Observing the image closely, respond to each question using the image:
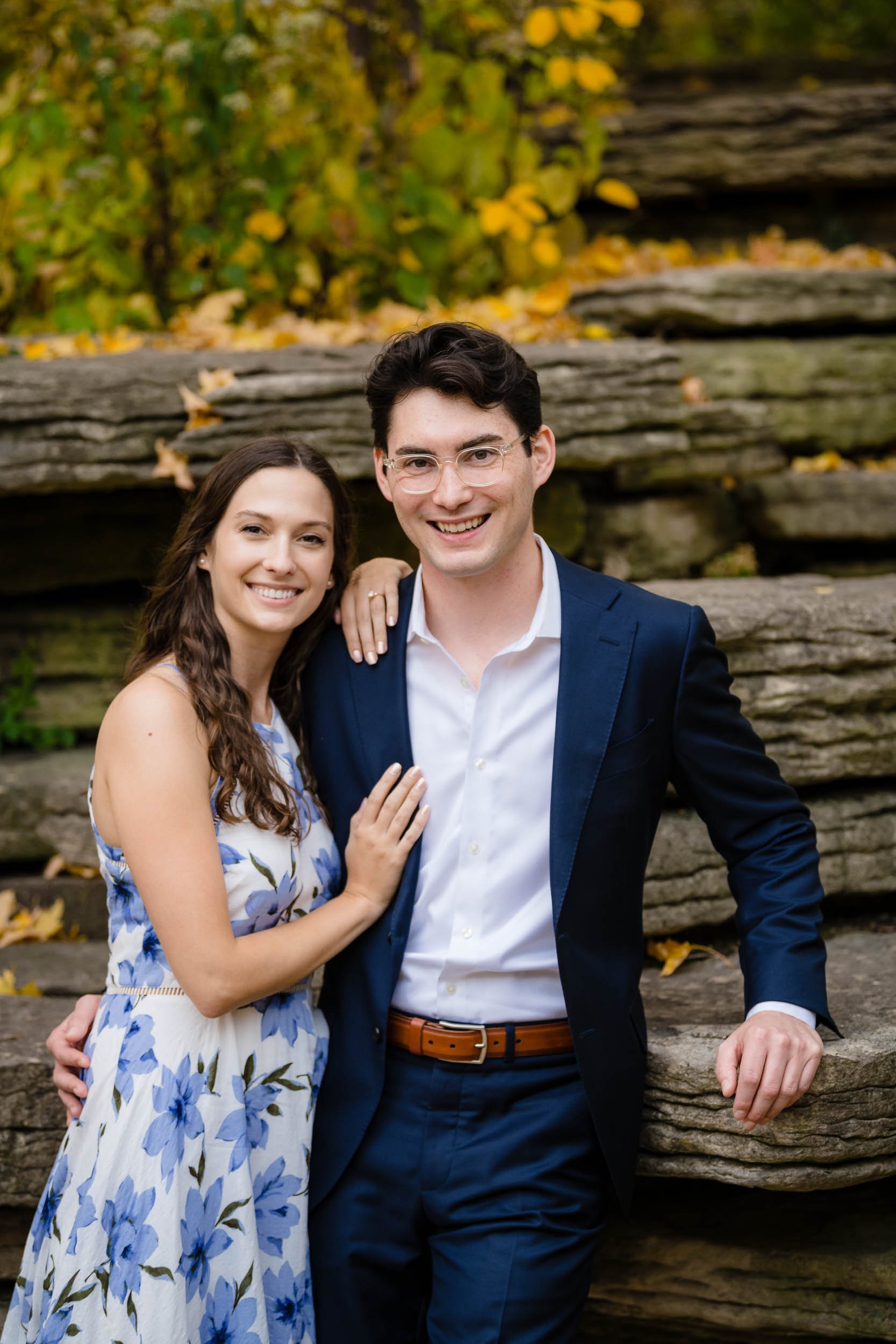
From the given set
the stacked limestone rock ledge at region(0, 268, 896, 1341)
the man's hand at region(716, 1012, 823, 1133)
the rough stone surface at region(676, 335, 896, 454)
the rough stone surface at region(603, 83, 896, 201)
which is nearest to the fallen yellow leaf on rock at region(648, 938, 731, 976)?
the stacked limestone rock ledge at region(0, 268, 896, 1341)

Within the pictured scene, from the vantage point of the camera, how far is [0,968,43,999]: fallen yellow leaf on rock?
10.9 ft

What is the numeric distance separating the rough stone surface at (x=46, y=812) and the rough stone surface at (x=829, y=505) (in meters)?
2.84

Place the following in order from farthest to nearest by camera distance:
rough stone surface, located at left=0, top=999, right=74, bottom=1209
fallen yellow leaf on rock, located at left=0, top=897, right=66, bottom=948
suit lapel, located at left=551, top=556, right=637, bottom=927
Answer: fallen yellow leaf on rock, located at left=0, top=897, right=66, bottom=948, rough stone surface, located at left=0, top=999, right=74, bottom=1209, suit lapel, located at left=551, top=556, right=637, bottom=927

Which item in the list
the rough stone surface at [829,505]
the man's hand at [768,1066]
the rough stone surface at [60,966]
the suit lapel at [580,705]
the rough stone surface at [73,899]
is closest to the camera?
the man's hand at [768,1066]

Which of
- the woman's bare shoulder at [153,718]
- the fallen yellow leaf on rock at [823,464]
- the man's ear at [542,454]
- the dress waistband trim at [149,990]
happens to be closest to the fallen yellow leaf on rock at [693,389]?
the fallen yellow leaf on rock at [823,464]

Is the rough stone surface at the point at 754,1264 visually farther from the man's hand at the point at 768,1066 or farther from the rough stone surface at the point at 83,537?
the rough stone surface at the point at 83,537

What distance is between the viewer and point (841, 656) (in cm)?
338

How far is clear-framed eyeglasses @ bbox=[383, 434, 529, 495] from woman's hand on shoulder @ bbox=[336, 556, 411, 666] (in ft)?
1.05

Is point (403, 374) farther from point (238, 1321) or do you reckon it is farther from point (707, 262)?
point (707, 262)

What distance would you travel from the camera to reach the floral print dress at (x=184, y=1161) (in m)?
2.20

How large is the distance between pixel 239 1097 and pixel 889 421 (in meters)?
4.11

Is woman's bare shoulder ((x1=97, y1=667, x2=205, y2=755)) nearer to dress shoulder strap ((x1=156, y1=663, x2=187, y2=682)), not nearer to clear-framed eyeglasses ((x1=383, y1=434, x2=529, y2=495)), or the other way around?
dress shoulder strap ((x1=156, y1=663, x2=187, y2=682))

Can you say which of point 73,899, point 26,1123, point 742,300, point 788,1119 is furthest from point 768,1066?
point 742,300

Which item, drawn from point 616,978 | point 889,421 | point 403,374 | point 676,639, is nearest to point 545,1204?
point 616,978
